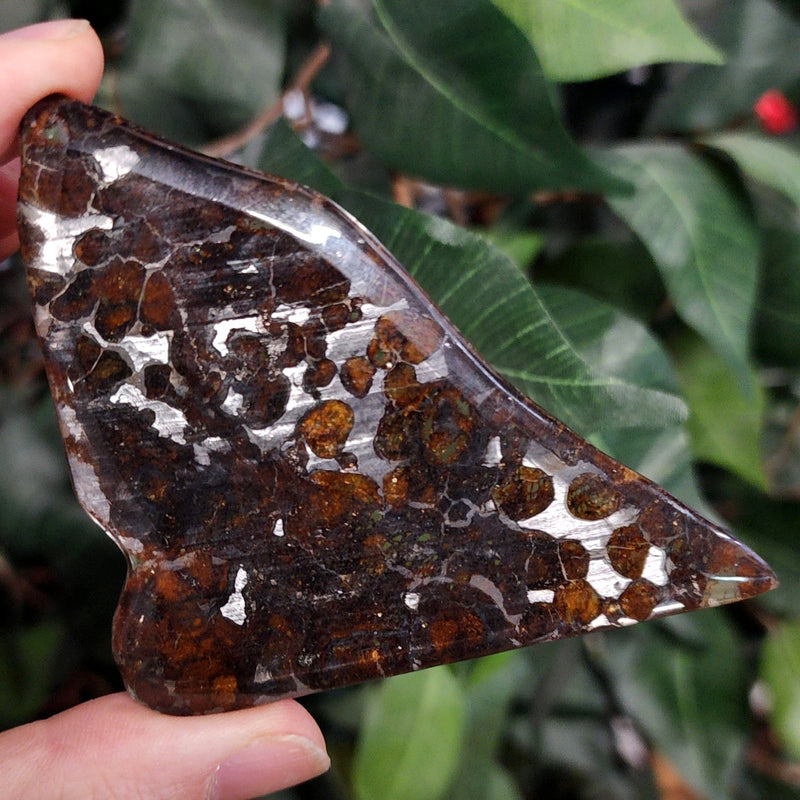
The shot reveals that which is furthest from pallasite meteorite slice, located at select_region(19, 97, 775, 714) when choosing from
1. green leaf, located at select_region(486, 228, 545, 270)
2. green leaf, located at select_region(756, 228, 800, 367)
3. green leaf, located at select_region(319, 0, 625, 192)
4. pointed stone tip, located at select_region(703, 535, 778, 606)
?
green leaf, located at select_region(756, 228, 800, 367)

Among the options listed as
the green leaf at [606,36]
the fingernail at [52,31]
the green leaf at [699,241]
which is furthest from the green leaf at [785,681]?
the fingernail at [52,31]

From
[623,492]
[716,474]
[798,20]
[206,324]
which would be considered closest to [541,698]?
[716,474]

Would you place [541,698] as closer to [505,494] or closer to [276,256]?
[505,494]

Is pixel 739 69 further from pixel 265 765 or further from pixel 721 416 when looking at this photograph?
pixel 265 765

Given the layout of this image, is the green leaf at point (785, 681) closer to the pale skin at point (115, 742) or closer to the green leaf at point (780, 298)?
the green leaf at point (780, 298)

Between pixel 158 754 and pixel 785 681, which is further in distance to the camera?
pixel 785 681

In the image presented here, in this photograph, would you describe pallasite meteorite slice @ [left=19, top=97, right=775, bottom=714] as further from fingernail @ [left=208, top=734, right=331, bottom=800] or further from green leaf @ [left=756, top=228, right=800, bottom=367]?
green leaf @ [left=756, top=228, right=800, bottom=367]

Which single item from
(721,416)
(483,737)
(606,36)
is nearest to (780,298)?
(721,416)
